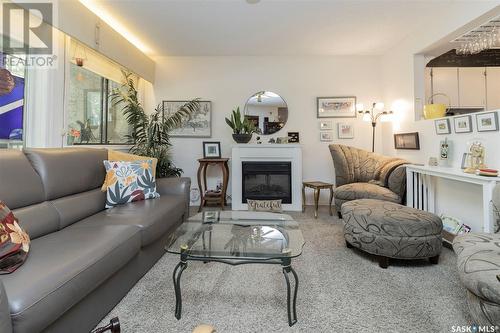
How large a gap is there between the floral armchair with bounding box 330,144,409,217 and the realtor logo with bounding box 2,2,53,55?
361 centimetres

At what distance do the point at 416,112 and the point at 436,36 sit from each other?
3.04 feet

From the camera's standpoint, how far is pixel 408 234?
1948mm

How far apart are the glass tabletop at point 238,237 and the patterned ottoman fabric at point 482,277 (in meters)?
0.82

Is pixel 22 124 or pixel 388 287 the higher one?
pixel 22 124

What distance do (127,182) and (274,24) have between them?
2.64m

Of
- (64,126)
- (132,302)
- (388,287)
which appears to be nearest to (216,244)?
(132,302)

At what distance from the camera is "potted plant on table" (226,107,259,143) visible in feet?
12.9

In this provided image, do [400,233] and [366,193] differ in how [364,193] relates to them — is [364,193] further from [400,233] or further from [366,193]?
[400,233]

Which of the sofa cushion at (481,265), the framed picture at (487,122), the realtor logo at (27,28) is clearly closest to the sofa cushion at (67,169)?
the realtor logo at (27,28)

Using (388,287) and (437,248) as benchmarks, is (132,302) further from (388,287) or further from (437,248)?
(437,248)

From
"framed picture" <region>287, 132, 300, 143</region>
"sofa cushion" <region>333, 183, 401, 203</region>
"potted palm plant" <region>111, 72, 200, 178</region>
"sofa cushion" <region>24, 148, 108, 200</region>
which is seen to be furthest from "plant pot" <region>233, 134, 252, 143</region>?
"sofa cushion" <region>24, 148, 108, 200</region>

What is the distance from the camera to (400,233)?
195cm

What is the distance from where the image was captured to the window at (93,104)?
2717 mm

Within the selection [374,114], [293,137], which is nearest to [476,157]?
[374,114]
